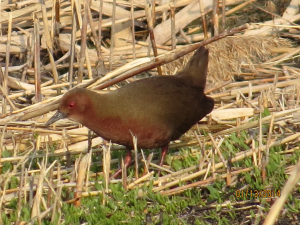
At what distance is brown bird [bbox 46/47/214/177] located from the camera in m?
4.42

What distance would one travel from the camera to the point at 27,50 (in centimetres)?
684

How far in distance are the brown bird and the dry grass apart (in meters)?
0.18

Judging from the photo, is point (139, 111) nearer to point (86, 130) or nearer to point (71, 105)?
point (71, 105)

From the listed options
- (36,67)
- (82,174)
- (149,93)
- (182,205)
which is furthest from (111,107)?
(36,67)

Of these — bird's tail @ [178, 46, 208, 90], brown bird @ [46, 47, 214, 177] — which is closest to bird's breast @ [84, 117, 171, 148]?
brown bird @ [46, 47, 214, 177]

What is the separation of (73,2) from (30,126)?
145cm

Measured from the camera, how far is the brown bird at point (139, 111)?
4418 mm

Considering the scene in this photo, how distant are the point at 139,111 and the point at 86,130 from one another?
102 cm

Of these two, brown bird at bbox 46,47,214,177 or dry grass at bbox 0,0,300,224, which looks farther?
brown bird at bbox 46,47,214,177

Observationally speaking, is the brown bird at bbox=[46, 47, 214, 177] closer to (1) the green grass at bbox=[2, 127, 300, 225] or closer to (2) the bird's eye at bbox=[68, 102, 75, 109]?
(2) the bird's eye at bbox=[68, 102, 75, 109]

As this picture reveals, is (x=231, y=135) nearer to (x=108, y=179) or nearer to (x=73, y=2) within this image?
(x=108, y=179)
